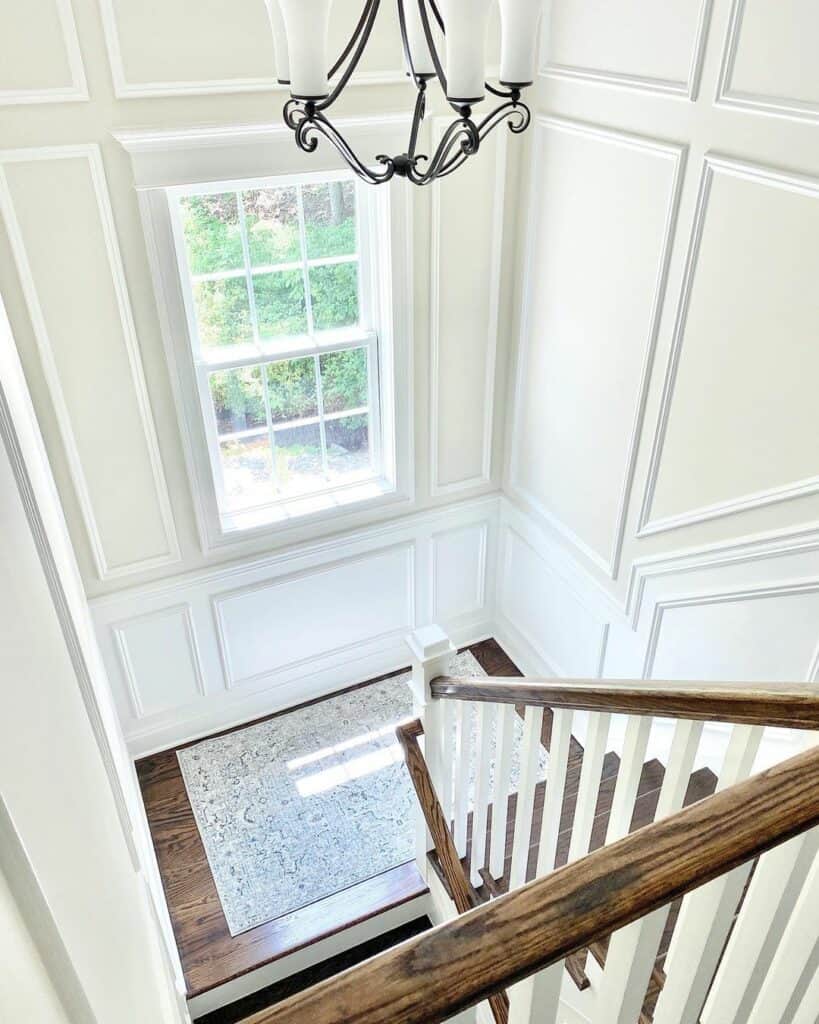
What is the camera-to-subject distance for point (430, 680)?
226cm

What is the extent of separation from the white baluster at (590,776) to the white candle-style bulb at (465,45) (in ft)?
3.74

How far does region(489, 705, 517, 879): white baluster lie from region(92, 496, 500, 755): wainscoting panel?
159 cm

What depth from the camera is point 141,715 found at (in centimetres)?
346

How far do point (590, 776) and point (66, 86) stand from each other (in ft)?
7.88

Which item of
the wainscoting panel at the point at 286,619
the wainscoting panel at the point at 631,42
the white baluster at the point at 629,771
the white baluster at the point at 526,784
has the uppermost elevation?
the wainscoting panel at the point at 631,42

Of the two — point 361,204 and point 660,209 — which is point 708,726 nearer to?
point 660,209

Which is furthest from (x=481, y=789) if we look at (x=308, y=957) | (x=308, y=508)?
(x=308, y=508)

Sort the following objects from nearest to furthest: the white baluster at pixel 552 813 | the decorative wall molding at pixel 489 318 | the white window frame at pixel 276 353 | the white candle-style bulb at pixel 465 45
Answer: the white baluster at pixel 552 813 < the white candle-style bulb at pixel 465 45 < the white window frame at pixel 276 353 < the decorative wall molding at pixel 489 318

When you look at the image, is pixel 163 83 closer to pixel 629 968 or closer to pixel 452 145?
pixel 452 145

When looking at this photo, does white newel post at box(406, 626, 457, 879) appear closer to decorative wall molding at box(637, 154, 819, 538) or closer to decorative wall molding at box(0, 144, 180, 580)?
decorative wall molding at box(637, 154, 819, 538)

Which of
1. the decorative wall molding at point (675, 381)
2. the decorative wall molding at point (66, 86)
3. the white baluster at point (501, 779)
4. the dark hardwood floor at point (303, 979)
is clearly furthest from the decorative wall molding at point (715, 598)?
the decorative wall molding at point (66, 86)

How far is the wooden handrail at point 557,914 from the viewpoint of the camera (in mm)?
542

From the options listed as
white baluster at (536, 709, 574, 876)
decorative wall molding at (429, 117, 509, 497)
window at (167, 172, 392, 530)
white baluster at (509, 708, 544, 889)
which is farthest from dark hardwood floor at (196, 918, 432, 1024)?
decorative wall molding at (429, 117, 509, 497)

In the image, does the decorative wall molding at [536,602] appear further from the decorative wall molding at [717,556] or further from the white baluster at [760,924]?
the white baluster at [760,924]
